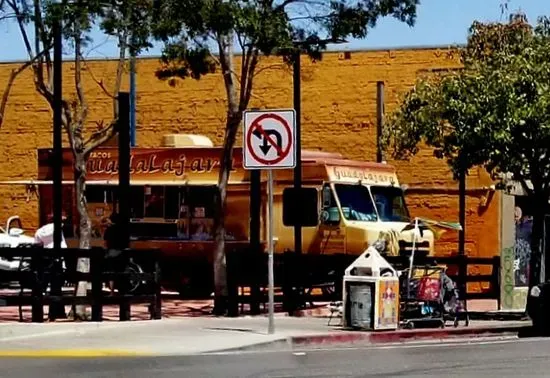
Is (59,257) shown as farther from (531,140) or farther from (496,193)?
(496,193)

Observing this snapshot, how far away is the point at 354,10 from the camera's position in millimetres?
23125

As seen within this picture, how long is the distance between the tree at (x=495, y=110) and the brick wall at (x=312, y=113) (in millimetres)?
8656

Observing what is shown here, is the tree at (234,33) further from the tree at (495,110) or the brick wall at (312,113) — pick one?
the brick wall at (312,113)

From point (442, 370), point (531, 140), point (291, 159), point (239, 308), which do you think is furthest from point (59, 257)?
point (531, 140)

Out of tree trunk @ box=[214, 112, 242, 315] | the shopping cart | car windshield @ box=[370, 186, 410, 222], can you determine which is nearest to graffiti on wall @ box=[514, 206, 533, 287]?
car windshield @ box=[370, 186, 410, 222]

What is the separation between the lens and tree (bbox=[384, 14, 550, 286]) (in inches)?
977

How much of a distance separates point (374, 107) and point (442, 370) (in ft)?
74.2

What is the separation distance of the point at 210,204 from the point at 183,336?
33.6ft

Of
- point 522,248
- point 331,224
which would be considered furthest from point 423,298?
point 522,248

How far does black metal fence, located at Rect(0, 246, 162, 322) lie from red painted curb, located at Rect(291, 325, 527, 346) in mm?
3485

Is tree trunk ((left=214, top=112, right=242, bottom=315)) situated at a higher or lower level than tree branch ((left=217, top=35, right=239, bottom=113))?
lower

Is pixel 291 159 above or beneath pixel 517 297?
above

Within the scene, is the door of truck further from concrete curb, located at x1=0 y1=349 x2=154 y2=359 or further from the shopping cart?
concrete curb, located at x1=0 y1=349 x2=154 y2=359

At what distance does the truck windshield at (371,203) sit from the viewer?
2906cm
